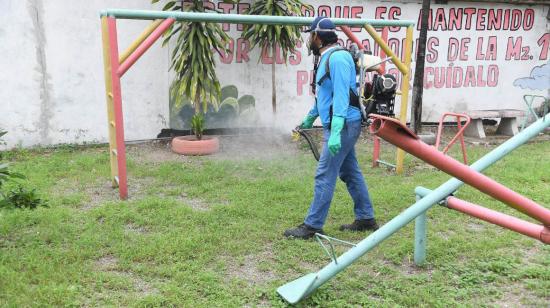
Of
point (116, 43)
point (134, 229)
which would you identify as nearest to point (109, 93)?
point (116, 43)

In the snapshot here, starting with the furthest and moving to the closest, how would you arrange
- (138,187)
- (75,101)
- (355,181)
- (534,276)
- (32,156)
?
(75,101) < (32,156) < (138,187) < (355,181) < (534,276)

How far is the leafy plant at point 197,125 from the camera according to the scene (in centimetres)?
737

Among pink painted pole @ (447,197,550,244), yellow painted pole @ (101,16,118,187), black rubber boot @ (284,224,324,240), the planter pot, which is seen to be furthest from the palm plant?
pink painted pole @ (447,197,550,244)

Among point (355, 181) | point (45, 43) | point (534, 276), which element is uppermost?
point (45, 43)

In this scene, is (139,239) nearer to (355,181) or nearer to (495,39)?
(355,181)

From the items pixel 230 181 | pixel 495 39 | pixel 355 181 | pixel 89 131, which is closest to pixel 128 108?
pixel 89 131

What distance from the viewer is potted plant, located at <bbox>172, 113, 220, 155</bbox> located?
723 cm

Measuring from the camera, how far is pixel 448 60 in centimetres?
934

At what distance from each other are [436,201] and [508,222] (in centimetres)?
A: 38

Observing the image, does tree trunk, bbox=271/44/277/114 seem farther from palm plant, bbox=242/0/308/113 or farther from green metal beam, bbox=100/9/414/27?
green metal beam, bbox=100/9/414/27

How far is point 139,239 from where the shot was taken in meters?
4.08

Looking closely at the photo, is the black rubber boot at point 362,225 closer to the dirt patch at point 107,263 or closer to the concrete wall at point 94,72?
the dirt patch at point 107,263

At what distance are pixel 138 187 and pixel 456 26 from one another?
6584mm

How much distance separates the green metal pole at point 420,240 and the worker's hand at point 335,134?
2.53 feet
